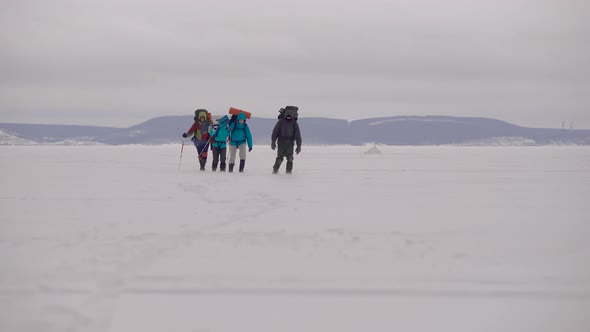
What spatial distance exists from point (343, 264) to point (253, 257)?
2.47ft

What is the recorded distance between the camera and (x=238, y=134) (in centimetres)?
1449

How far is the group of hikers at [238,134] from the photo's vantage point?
14305 millimetres

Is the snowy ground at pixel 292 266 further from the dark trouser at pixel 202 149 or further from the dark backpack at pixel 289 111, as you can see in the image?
the dark trouser at pixel 202 149

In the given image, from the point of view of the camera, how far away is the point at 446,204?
8.06 metres

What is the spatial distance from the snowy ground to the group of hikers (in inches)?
249

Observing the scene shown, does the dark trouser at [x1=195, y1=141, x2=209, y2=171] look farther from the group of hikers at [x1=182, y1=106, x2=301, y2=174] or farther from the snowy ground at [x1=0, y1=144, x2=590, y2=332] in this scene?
the snowy ground at [x1=0, y1=144, x2=590, y2=332]

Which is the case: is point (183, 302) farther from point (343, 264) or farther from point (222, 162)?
point (222, 162)

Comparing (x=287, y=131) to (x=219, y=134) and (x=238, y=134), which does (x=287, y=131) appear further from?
(x=219, y=134)

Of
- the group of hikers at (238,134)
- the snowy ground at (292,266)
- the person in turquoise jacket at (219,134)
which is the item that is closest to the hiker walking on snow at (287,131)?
the group of hikers at (238,134)

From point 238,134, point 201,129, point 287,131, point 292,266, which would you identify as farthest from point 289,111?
point 292,266

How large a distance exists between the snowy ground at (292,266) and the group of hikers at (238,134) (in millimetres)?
6327

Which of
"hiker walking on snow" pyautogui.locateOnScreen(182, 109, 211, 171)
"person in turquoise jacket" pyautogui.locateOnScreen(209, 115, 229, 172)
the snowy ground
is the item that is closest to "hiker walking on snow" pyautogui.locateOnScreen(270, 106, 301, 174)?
"person in turquoise jacket" pyautogui.locateOnScreen(209, 115, 229, 172)

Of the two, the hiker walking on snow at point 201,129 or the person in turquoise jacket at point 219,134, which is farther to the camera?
the hiker walking on snow at point 201,129

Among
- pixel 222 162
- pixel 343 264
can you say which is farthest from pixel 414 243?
pixel 222 162
